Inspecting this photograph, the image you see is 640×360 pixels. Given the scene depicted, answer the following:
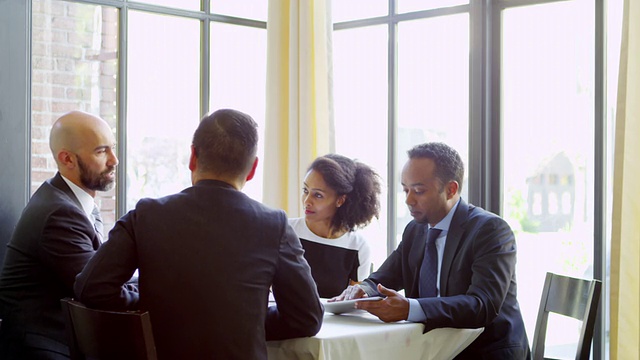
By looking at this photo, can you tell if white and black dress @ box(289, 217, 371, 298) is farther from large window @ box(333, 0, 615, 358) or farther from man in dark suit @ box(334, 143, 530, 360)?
large window @ box(333, 0, 615, 358)

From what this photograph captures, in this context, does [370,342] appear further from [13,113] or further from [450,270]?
[13,113]

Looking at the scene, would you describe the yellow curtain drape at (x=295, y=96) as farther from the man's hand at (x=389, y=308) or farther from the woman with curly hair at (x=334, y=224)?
the man's hand at (x=389, y=308)

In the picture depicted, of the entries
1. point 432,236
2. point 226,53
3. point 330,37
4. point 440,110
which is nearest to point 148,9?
point 226,53

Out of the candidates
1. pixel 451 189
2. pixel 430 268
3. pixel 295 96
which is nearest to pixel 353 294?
pixel 430 268

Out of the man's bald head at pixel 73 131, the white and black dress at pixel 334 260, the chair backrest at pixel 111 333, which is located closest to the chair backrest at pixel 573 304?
the white and black dress at pixel 334 260

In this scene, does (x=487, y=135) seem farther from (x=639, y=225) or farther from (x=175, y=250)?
(x=175, y=250)

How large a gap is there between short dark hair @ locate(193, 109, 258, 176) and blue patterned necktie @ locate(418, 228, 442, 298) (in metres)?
1.04

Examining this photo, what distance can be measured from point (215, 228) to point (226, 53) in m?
3.01

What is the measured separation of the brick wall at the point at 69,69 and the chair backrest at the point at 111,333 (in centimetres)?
219

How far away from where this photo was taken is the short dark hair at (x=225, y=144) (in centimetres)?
216

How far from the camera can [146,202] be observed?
211 cm

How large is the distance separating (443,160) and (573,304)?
2.35 feet

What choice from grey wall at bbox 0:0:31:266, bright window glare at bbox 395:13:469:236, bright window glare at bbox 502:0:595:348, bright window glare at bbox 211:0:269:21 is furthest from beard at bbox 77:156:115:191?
bright window glare at bbox 502:0:595:348

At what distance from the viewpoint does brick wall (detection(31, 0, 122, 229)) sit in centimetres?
408
